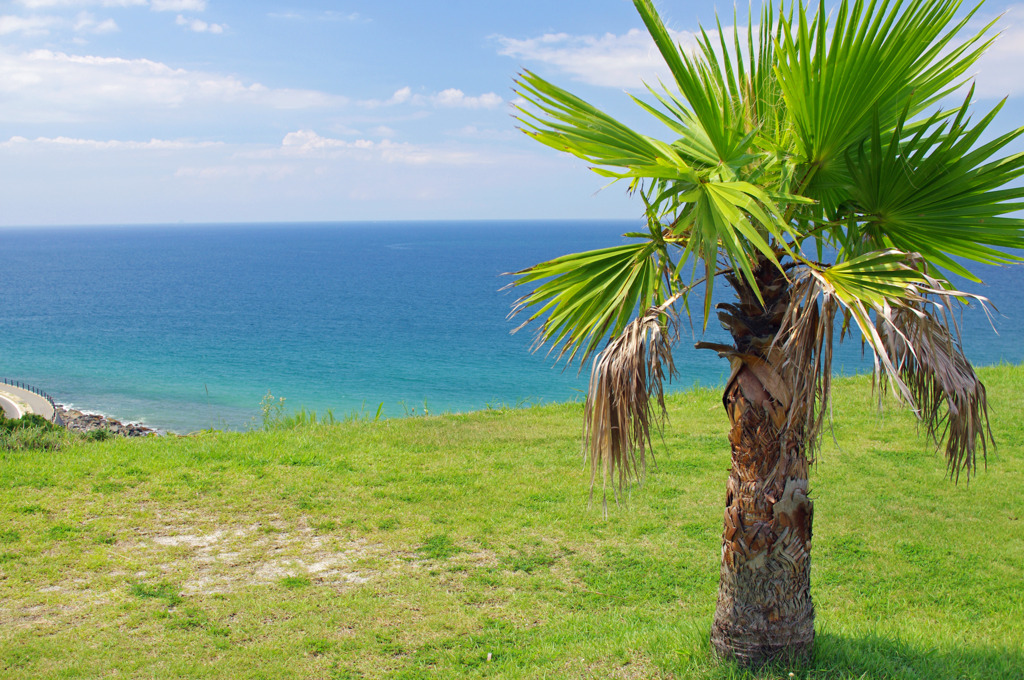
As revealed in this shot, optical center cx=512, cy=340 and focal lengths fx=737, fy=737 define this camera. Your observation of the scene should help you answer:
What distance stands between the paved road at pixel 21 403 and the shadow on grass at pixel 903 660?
25733 mm

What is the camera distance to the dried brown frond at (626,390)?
432 centimetres

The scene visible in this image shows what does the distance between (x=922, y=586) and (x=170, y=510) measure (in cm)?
812

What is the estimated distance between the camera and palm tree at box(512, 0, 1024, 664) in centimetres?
398

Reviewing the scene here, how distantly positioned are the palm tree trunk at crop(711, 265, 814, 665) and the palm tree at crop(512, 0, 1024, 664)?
0.03 feet

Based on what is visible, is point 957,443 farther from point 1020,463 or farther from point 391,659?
point 1020,463

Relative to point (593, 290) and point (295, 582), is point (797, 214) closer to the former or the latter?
point (593, 290)

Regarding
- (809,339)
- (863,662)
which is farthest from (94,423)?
(809,339)

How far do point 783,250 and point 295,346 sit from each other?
48.0 m

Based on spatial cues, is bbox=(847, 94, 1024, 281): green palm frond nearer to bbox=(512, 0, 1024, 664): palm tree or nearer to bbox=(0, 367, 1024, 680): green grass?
bbox=(512, 0, 1024, 664): palm tree

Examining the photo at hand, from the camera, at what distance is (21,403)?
27.4 meters

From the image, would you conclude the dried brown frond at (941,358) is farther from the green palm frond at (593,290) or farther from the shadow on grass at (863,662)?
the shadow on grass at (863,662)

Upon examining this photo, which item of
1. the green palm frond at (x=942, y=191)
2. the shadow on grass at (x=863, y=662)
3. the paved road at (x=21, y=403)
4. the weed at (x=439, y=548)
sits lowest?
the paved road at (x=21, y=403)

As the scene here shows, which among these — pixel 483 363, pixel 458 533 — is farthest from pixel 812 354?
pixel 483 363

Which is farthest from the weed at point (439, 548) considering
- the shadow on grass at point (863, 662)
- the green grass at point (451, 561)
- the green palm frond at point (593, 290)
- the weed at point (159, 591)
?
the green palm frond at point (593, 290)
